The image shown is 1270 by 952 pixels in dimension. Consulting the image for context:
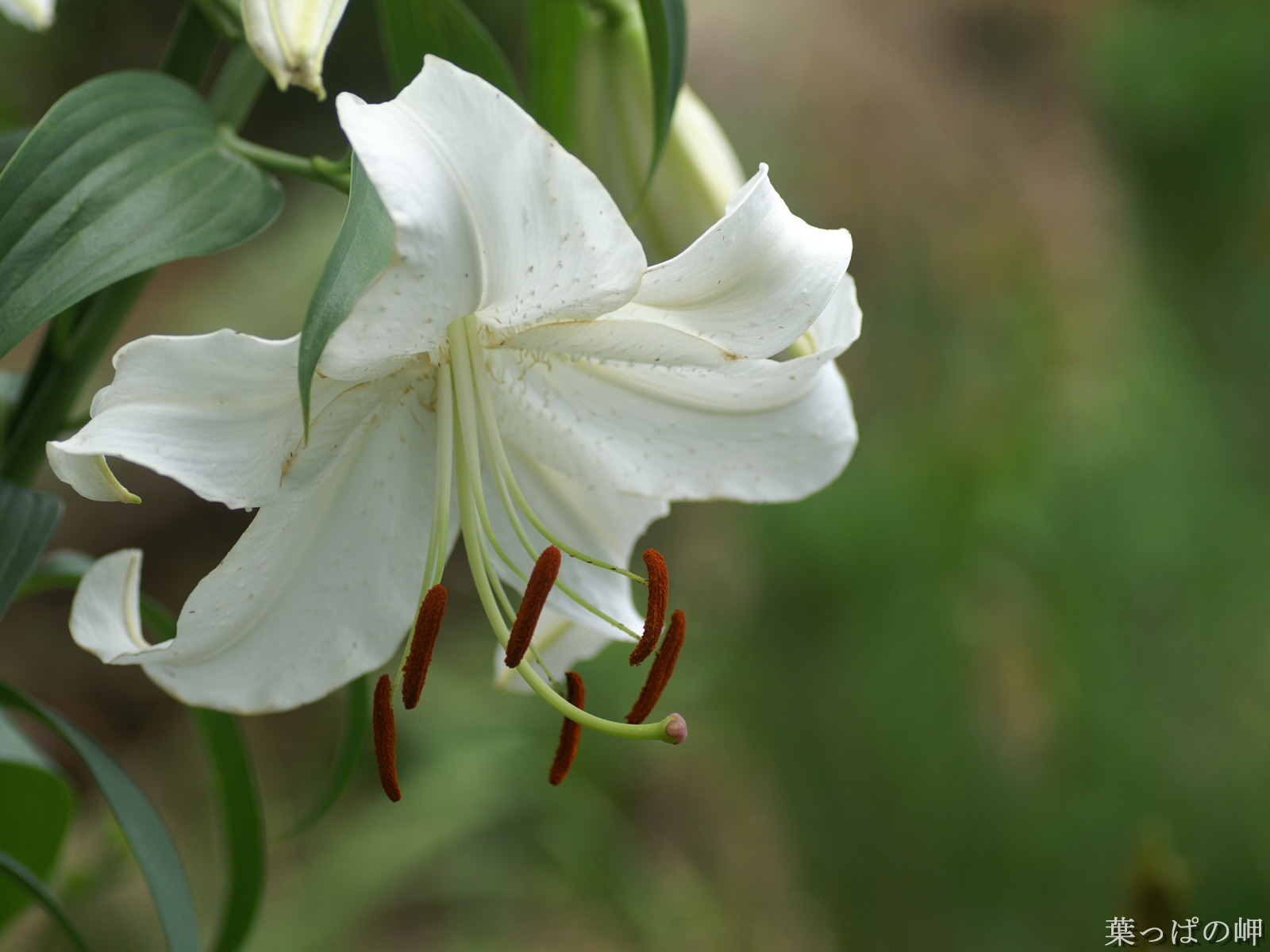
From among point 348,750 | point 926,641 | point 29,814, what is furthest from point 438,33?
point 926,641

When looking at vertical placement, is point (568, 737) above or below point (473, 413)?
below

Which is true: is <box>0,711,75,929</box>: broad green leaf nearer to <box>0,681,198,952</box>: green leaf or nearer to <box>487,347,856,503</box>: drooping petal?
<box>0,681,198,952</box>: green leaf

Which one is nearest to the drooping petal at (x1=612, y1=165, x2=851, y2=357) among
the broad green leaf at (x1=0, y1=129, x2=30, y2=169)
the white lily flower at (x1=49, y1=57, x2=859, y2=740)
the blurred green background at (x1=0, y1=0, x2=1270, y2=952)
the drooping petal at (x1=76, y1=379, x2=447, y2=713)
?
the white lily flower at (x1=49, y1=57, x2=859, y2=740)

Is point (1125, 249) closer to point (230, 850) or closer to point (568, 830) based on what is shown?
point (568, 830)

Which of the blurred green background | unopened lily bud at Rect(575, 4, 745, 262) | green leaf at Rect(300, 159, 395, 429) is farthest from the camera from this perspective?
the blurred green background

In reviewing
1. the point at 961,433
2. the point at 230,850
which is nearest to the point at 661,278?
the point at 230,850

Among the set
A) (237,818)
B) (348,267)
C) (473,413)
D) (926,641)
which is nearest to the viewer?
(348,267)

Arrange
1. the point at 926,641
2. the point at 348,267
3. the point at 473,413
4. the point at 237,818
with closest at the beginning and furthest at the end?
the point at 348,267 → the point at 473,413 → the point at 237,818 → the point at 926,641

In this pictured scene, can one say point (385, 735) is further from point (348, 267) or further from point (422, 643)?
point (348, 267)
